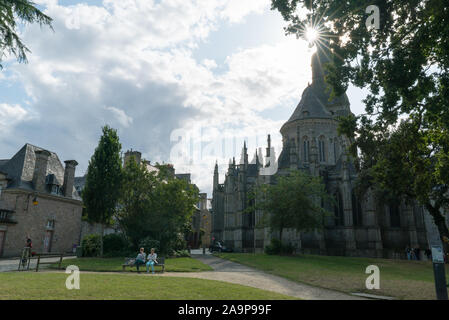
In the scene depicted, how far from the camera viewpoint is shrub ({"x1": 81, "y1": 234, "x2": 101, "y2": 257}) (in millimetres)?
23828

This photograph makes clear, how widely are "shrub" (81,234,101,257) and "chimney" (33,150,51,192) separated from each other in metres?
9.79

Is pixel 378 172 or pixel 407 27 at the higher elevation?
pixel 407 27

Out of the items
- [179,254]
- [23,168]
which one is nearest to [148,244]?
[179,254]

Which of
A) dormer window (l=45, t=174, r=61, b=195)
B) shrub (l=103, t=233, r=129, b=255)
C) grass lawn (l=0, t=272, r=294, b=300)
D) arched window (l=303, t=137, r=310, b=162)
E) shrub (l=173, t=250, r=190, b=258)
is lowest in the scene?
shrub (l=173, t=250, r=190, b=258)

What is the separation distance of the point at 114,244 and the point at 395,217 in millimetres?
33062

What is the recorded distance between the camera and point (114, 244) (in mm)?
25359

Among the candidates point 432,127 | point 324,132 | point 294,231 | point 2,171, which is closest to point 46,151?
point 2,171

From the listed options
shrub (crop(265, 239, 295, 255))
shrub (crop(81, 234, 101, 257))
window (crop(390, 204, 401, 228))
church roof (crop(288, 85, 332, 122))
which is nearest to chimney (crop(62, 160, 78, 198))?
shrub (crop(81, 234, 101, 257))

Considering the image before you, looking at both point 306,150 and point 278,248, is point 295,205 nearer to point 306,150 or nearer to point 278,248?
point 278,248

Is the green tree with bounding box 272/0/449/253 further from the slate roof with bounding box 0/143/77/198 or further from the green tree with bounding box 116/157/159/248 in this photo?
the slate roof with bounding box 0/143/77/198
